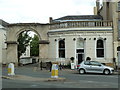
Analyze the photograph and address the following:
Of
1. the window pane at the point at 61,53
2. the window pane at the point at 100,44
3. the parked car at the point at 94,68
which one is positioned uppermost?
→ the window pane at the point at 100,44

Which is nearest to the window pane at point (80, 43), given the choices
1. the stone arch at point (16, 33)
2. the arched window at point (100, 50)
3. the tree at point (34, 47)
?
the arched window at point (100, 50)

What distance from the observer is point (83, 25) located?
101 feet

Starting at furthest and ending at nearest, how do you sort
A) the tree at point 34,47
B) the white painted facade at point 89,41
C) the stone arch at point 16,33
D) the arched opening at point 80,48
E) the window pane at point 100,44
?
the tree at point 34,47 < the stone arch at point 16,33 < the arched opening at point 80,48 < the window pane at point 100,44 < the white painted facade at point 89,41

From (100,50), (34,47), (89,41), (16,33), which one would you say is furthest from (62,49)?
(34,47)

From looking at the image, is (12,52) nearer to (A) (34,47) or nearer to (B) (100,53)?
(B) (100,53)

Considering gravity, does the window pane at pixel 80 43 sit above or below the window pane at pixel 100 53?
above

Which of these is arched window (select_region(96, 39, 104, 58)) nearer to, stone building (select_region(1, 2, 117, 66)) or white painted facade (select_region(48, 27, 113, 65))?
stone building (select_region(1, 2, 117, 66))

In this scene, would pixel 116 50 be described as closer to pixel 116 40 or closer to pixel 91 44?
pixel 116 40

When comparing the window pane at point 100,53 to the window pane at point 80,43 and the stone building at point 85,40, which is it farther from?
the window pane at point 80,43

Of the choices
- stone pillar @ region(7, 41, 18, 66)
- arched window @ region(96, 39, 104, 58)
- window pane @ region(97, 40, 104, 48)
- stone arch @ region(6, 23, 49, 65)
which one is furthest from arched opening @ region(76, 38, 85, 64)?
stone pillar @ region(7, 41, 18, 66)

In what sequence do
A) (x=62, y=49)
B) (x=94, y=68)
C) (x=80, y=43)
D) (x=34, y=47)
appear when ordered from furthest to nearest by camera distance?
1. (x=34, y=47)
2. (x=62, y=49)
3. (x=80, y=43)
4. (x=94, y=68)

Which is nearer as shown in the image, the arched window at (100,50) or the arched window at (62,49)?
the arched window at (100,50)

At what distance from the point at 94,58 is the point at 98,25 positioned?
4501 millimetres

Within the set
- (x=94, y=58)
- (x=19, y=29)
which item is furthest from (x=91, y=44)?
(x=19, y=29)
